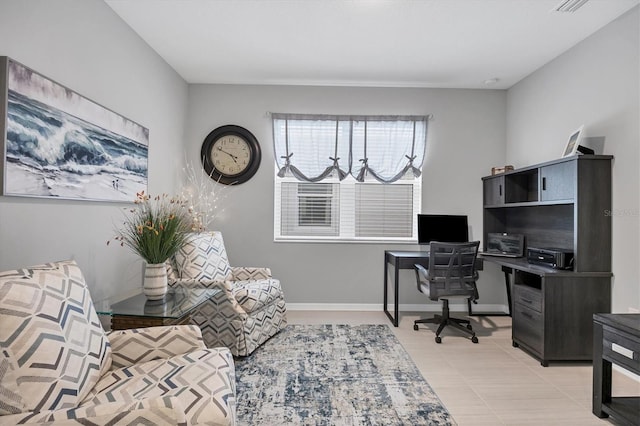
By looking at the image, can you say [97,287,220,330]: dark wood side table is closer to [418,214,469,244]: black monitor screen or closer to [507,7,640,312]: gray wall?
[418,214,469,244]: black monitor screen

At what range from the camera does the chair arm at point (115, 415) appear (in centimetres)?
103

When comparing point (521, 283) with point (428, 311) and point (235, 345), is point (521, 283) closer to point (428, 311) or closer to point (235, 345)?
point (428, 311)

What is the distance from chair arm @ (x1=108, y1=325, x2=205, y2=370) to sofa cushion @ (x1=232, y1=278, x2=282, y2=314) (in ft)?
3.96

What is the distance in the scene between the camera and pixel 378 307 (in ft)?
14.2

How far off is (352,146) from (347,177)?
379 mm

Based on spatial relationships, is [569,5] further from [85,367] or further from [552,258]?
[85,367]

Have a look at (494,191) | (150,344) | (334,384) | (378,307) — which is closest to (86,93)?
(150,344)

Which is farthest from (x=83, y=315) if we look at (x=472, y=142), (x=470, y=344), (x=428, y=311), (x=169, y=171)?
(x=472, y=142)

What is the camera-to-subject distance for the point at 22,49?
6.12 ft

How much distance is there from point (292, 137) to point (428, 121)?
1664mm

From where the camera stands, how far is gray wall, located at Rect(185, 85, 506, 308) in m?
4.29

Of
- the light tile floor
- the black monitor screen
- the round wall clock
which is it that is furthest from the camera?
the round wall clock

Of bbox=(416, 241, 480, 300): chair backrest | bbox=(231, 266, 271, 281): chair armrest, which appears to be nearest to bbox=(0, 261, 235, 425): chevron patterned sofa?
bbox=(231, 266, 271, 281): chair armrest

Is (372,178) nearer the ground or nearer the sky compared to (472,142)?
nearer the ground
